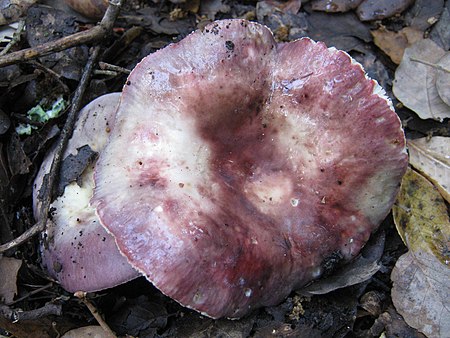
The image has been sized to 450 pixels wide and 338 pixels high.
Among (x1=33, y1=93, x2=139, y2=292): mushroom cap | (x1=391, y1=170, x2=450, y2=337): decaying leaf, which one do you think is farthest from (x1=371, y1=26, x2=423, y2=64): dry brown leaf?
(x1=33, y1=93, x2=139, y2=292): mushroom cap

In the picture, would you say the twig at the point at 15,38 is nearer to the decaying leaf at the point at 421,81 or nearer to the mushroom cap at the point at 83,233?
the mushroom cap at the point at 83,233

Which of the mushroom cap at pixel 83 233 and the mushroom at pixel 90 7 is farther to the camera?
the mushroom at pixel 90 7

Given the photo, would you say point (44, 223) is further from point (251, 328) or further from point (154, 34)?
point (154, 34)

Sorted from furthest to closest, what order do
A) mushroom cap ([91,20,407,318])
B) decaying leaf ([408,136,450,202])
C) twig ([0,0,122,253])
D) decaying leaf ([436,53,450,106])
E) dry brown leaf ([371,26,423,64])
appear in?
1. dry brown leaf ([371,26,423,64])
2. decaying leaf ([436,53,450,106])
3. decaying leaf ([408,136,450,202])
4. twig ([0,0,122,253])
5. mushroom cap ([91,20,407,318])

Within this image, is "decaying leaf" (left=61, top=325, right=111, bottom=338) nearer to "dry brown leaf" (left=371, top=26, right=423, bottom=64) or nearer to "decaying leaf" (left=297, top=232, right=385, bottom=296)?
"decaying leaf" (left=297, top=232, right=385, bottom=296)

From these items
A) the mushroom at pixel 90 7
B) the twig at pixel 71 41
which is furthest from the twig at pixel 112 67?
the mushroom at pixel 90 7

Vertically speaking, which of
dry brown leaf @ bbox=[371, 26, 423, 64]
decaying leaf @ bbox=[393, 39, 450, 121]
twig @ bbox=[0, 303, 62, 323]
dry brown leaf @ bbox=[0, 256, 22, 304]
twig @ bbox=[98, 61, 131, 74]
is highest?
twig @ bbox=[98, 61, 131, 74]

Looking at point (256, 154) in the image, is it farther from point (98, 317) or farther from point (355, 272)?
point (98, 317)
